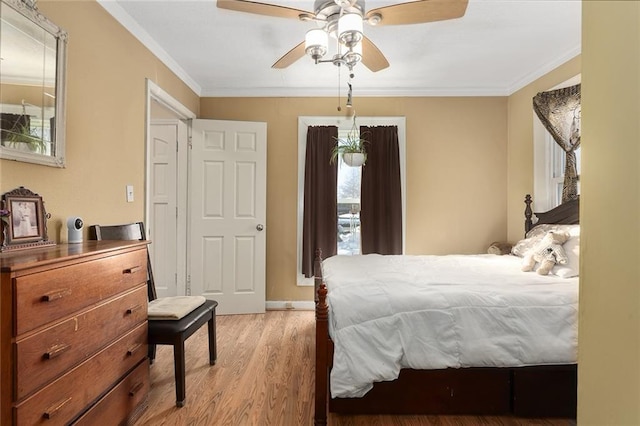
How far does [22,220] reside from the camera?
1.63 metres

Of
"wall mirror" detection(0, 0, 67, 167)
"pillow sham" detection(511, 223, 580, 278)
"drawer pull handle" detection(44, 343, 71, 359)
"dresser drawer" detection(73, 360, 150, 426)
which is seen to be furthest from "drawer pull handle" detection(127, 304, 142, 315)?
"pillow sham" detection(511, 223, 580, 278)

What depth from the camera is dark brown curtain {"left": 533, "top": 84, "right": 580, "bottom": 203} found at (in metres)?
3.04

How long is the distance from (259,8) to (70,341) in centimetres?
186

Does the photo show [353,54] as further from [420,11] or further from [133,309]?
[133,309]

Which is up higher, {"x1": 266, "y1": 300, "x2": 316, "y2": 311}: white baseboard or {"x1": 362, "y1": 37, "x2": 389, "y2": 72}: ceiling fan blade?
{"x1": 362, "y1": 37, "x2": 389, "y2": 72}: ceiling fan blade

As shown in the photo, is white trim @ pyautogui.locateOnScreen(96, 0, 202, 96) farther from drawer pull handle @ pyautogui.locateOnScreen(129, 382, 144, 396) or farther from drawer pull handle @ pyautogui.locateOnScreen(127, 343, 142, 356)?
drawer pull handle @ pyautogui.locateOnScreen(129, 382, 144, 396)

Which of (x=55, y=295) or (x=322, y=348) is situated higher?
(x=55, y=295)

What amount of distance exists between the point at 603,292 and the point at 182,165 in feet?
12.8

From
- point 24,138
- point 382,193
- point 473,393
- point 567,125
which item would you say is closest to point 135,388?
point 24,138

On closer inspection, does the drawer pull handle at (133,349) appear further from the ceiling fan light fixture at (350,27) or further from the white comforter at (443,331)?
the ceiling fan light fixture at (350,27)

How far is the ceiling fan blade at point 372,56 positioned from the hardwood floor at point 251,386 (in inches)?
90.5

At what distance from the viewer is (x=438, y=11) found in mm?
1858

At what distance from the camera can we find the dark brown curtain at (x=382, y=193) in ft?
13.1

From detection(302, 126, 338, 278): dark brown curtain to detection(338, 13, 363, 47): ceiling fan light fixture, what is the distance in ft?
7.08
